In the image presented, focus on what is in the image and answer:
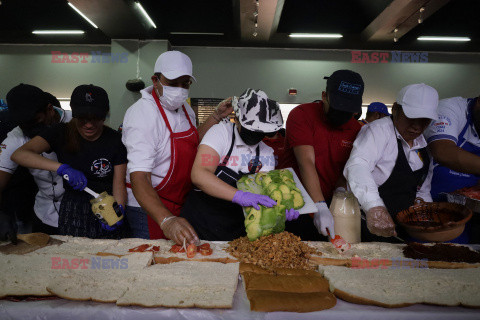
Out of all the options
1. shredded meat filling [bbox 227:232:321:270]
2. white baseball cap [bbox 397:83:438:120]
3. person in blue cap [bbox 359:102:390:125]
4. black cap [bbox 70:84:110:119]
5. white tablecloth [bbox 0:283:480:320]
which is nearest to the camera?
white tablecloth [bbox 0:283:480:320]

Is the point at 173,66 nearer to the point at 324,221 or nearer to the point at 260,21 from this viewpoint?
the point at 324,221

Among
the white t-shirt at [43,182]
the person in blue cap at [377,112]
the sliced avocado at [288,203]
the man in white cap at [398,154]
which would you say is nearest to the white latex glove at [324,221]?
the man in white cap at [398,154]

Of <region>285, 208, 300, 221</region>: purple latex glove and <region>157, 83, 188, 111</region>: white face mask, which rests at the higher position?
<region>157, 83, 188, 111</region>: white face mask

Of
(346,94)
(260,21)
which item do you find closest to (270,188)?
(346,94)

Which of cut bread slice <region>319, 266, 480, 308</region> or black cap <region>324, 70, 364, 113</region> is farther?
black cap <region>324, 70, 364, 113</region>

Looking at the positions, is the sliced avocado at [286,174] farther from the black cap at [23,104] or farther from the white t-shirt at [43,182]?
the black cap at [23,104]

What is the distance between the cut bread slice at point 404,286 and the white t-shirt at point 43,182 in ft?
6.32

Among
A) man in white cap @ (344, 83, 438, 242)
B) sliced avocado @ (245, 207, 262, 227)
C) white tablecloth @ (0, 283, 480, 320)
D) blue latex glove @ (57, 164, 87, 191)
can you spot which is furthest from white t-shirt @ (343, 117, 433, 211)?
blue latex glove @ (57, 164, 87, 191)

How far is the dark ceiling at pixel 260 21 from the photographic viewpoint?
506 centimetres

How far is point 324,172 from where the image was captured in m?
2.44

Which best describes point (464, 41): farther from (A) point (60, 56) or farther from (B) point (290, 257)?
(A) point (60, 56)

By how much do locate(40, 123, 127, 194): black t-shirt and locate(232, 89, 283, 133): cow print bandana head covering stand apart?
3.08ft

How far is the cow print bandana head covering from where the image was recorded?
1.93m

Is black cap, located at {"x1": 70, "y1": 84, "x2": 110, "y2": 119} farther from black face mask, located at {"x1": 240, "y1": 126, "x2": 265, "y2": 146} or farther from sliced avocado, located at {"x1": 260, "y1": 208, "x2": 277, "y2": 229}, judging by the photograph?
sliced avocado, located at {"x1": 260, "y1": 208, "x2": 277, "y2": 229}
